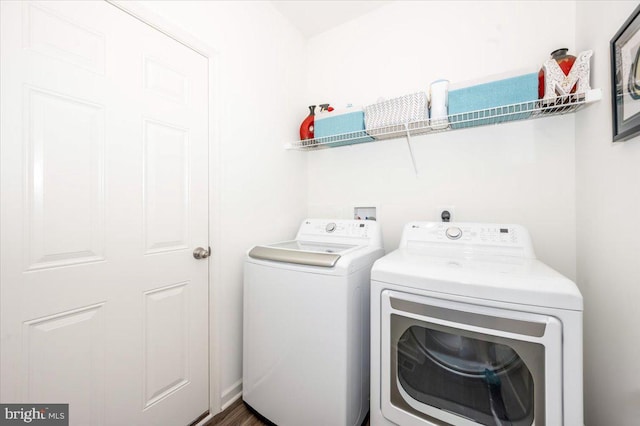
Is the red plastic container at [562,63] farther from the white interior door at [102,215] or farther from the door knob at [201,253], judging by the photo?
the door knob at [201,253]

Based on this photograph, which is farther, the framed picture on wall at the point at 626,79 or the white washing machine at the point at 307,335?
the white washing machine at the point at 307,335

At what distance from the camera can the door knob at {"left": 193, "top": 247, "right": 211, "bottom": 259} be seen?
54.7 inches

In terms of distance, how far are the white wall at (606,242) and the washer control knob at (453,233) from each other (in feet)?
1.74

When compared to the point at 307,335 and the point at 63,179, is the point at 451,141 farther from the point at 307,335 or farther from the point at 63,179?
the point at 63,179

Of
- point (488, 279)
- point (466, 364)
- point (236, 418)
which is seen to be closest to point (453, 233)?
point (488, 279)

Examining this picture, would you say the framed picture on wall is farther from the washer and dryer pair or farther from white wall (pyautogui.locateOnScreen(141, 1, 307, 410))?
white wall (pyautogui.locateOnScreen(141, 1, 307, 410))

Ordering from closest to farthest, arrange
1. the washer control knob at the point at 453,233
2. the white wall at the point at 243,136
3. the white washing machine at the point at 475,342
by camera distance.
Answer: the white washing machine at the point at 475,342 → the washer control knob at the point at 453,233 → the white wall at the point at 243,136

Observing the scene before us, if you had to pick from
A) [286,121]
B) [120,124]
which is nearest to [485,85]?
[286,121]

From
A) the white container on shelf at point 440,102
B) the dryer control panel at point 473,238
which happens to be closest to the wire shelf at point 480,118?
the white container on shelf at point 440,102

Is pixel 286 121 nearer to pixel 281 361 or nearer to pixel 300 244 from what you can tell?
pixel 300 244

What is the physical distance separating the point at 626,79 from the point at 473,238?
0.79 meters

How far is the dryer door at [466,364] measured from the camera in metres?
0.82

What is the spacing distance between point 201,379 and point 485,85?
7.13 ft

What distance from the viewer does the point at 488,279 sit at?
0.89 meters
